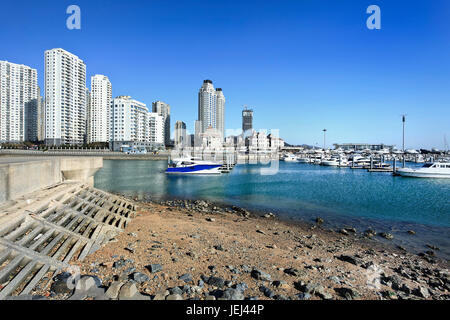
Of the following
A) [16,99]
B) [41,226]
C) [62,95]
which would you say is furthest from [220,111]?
[41,226]

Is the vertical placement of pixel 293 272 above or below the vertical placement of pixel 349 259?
above

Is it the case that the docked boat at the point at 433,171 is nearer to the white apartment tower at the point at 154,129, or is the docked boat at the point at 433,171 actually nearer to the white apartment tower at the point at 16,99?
the white apartment tower at the point at 154,129

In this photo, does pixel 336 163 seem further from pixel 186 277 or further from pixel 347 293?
pixel 186 277

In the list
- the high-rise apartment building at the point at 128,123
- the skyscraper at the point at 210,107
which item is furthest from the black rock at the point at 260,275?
the skyscraper at the point at 210,107

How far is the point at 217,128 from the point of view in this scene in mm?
171250

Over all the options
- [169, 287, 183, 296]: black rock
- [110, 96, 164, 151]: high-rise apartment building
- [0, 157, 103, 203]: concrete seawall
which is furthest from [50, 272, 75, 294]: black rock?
[110, 96, 164, 151]: high-rise apartment building

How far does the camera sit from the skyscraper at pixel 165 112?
153m

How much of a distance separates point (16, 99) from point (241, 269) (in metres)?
152

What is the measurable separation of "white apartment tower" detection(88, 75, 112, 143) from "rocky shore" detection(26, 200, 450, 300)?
395 feet

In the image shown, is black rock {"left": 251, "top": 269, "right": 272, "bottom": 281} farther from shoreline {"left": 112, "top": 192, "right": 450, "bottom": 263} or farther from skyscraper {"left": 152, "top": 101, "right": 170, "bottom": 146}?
skyscraper {"left": 152, "top": 101, "right": 170, "bottom": 146}

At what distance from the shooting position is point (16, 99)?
112m
